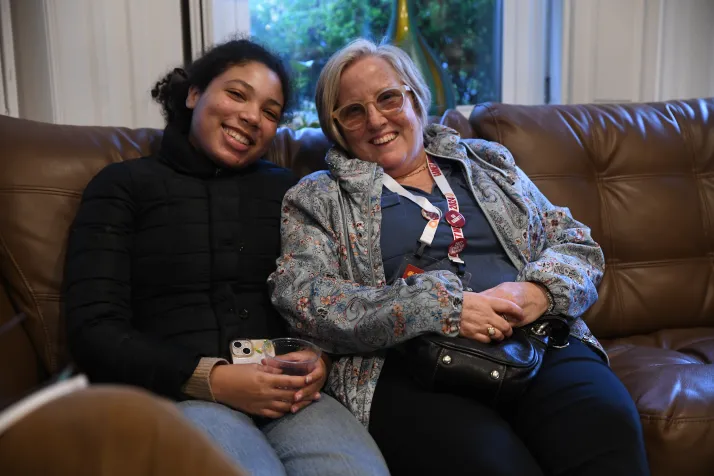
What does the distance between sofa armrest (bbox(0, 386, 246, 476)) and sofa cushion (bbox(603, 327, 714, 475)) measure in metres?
1.02

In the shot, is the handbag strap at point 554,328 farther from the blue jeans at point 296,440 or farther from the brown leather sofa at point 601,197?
the blue jeans at point 296,440

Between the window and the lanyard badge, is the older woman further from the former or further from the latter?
the window

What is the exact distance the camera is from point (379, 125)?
5.56 ft

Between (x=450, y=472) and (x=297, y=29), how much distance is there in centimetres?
193

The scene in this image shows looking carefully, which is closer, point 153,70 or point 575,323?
point 575,323

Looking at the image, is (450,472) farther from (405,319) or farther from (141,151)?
(141,151)

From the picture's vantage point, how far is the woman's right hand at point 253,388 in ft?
4.36

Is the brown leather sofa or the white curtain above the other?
the white curtain

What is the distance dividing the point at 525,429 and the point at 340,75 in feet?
3.26

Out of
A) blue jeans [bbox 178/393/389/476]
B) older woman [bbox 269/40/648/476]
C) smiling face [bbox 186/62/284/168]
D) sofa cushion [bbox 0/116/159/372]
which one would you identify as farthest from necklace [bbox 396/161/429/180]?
sofa cushion [bbox 0/116/159/372]

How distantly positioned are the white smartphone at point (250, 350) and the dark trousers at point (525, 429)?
0.85 ft

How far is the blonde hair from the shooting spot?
5.77 ft

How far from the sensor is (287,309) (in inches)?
59.3

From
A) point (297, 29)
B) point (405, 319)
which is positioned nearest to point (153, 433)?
point (405, 319)
